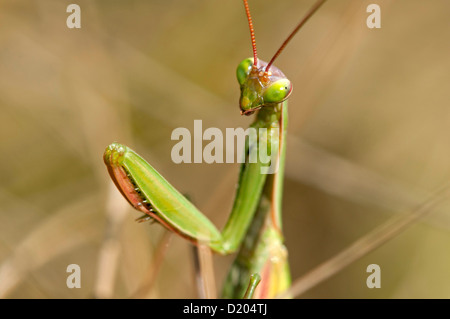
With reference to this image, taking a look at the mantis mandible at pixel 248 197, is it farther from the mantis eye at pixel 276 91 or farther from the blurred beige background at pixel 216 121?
the blurred beige background at pixel 216 121

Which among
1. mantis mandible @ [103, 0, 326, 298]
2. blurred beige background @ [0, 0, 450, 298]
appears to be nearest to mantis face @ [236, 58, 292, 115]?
mantis mandible @ [103, 0, 326, 298]

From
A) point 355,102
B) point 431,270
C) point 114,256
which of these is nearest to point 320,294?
point 431,270

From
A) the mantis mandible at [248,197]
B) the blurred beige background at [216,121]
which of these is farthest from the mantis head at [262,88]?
the blurred beige background at [216,121]

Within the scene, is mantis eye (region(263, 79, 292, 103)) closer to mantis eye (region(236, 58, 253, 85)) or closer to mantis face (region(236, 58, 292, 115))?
mantis face (region(236, 58, 292, 115))

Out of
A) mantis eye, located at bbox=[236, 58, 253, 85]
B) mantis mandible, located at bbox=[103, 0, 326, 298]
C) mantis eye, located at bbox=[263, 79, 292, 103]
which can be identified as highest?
mantis eye, located at bbox=[236, 58, 253, 85]

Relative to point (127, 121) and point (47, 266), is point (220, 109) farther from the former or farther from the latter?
point (47, 266)

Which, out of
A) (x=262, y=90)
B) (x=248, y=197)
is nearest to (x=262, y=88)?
(x=262, y=90)
